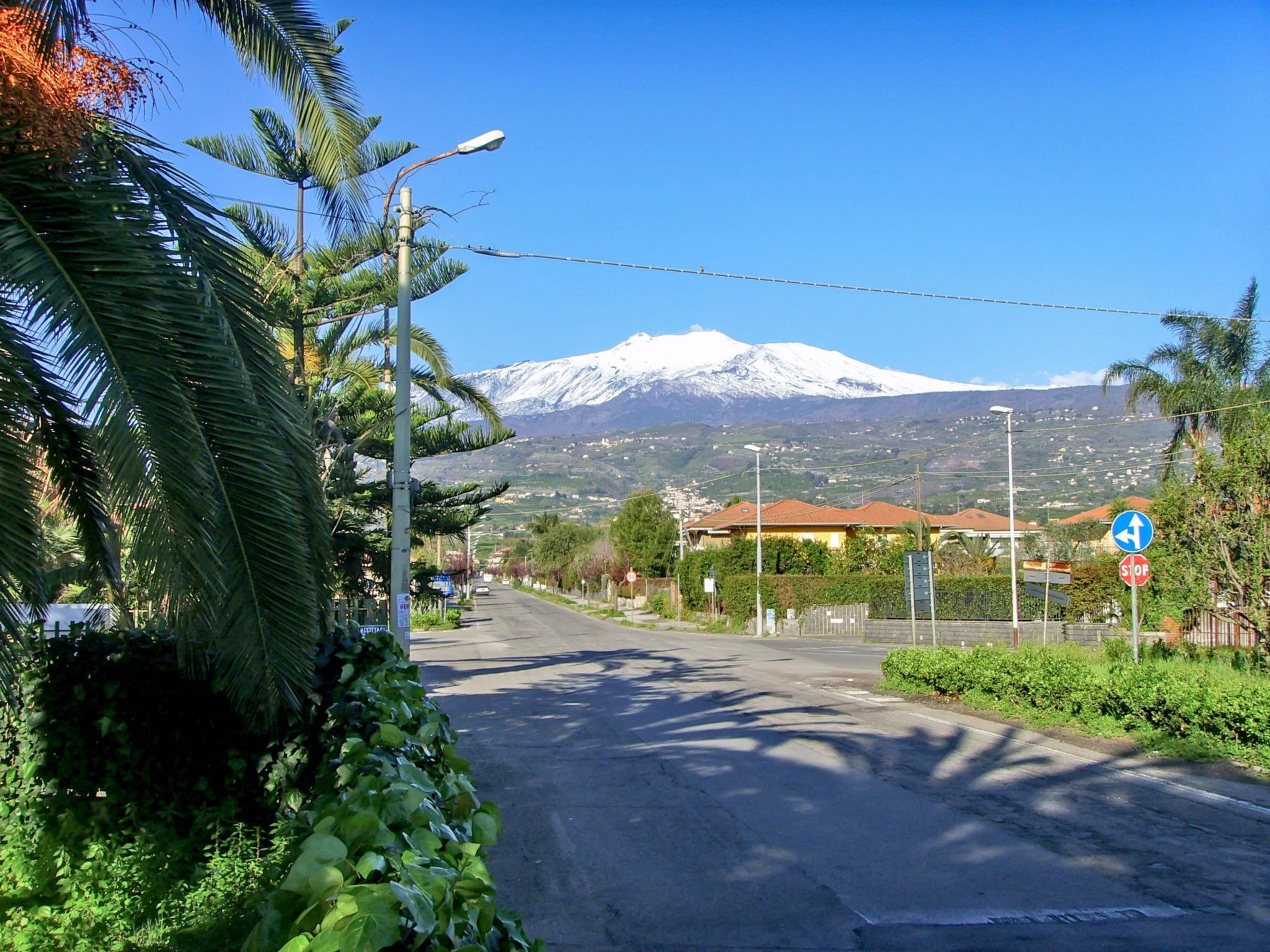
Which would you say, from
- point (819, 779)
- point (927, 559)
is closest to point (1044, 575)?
point (927, 559)

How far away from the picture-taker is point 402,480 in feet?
42.0

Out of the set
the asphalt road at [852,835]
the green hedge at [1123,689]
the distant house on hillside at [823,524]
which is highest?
the distant house on hillside at [823,524]

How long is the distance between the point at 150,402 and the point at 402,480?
893 centimetres

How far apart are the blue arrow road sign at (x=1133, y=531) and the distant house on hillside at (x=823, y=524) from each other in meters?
39.3

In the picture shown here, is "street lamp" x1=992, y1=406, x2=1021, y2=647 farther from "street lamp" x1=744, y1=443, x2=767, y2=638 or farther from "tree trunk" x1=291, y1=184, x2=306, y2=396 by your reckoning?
"tree trunk" x1=291, y1=184, x2=306, y2=396

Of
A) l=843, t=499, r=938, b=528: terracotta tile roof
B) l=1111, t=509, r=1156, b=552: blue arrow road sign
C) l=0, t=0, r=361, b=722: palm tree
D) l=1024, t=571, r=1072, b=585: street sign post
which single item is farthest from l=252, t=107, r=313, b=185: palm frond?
l=843, t=499, r=938, b=528: terracotta tile roof

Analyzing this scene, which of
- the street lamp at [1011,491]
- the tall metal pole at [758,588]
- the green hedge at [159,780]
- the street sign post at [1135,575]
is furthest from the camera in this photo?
the tall metal pole at [758,588]

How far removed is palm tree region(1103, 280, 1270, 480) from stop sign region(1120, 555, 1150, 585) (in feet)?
68.9

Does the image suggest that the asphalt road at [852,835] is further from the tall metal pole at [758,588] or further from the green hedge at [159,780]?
the tall metal pole at [758,588]

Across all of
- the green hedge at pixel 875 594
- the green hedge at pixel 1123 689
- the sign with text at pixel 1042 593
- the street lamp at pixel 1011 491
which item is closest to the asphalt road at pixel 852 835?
the green hedge at pixel 1123 689

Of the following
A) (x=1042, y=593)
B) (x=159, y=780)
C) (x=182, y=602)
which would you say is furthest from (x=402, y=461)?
(x=1042, y=593)

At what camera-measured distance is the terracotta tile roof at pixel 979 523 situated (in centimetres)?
6956

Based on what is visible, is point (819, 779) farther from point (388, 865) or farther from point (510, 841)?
point (388, 865)

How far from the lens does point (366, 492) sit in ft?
74.7
